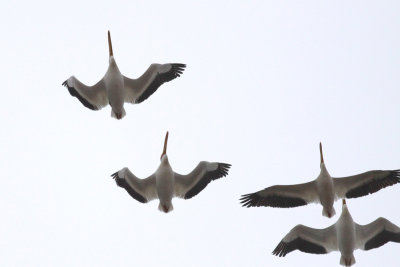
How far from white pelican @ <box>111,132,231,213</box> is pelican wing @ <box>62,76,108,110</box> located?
1.63m

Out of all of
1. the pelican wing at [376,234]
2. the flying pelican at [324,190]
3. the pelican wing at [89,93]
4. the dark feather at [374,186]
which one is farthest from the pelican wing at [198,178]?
the pelican wing at [376,234]

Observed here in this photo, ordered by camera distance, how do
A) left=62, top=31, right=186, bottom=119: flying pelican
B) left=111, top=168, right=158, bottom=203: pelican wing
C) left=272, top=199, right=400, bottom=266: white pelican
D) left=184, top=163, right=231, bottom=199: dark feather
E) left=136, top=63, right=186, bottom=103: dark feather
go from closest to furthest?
1. left=272, top=199, right=400, bottom=266: white pelican
2. left=184, top=163, right=231, bottom=199: dark feather
3. left=111, top=168, right=158, bottom=203: pelican wing
4. left=62, top=31, right=186, bottom=119: flying pelican
5. left=136, top=63, right=186, bottom=103: dark feather

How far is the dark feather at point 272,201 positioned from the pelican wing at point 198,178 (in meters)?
0.68

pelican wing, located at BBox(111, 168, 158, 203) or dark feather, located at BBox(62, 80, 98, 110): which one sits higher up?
dark feather, located at BBox(62, 80, 98, 110)

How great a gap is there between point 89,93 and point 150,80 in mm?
1251

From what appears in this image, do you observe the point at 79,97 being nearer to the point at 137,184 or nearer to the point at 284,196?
the point at 137,184

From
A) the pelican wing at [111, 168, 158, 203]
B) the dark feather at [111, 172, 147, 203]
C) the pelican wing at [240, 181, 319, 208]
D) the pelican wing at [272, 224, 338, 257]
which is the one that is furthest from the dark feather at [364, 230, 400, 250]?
the dark feather at [111, 172, 147, 203]

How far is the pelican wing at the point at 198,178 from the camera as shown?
13.0m

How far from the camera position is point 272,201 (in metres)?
13.1

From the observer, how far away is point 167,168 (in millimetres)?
13047

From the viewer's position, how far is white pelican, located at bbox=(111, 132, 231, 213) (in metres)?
13.0

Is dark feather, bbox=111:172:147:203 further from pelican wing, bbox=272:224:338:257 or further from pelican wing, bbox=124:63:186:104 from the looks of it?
pelican wing, bbox=272:224:338:257

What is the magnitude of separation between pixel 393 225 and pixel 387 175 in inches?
36.2

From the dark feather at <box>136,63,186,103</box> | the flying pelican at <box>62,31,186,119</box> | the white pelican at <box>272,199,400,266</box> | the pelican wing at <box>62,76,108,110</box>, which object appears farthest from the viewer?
the dark feather at <box>136,63,186,103</box>
